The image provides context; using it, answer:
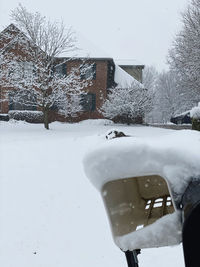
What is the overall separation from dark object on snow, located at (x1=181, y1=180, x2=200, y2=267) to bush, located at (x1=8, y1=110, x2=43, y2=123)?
28.0 meters

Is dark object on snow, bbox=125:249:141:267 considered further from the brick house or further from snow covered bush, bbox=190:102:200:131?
the brick house

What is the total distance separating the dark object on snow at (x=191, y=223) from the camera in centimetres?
100

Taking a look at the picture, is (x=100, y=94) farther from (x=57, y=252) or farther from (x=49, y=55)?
(x=57, y=252)

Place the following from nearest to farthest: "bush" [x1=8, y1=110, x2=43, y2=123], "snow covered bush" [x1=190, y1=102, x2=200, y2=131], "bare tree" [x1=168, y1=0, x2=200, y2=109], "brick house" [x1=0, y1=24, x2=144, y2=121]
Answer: "snow covered bush" [x1=190, y1=102, x2=200, y2=131] → "bare tree" [x1=168, y1=0, x2=200, y2=109] → "bush" [x1=8, y1=110, x2=43, y2=123] → "brick house" [x1=0, y1=24, x2=144, y2=121]

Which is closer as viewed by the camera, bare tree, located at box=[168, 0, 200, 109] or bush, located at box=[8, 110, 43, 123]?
bare tree, located at box=[168, 0, 200, 109]

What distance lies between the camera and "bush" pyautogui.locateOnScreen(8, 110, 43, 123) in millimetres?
28094

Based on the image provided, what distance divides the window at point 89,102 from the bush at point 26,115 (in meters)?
4.55

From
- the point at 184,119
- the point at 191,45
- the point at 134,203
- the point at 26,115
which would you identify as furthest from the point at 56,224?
the point at 184,119

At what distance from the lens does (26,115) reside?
28.2m

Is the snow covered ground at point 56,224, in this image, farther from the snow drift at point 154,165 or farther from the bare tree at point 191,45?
the bare tree at point 191,45

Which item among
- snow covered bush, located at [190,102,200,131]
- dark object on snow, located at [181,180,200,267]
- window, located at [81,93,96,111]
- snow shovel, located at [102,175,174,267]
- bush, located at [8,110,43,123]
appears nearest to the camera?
dark object on snow, located at [181,180,200,267]

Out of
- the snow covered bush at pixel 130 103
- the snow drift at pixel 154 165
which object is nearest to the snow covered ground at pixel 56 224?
the snow drift at pixel 154 165

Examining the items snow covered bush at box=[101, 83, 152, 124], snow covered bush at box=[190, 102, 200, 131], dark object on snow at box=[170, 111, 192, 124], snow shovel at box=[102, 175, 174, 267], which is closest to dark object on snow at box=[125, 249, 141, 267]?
snow shovel at box=[102, 175, 174, 267]

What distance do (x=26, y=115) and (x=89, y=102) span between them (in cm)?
652
